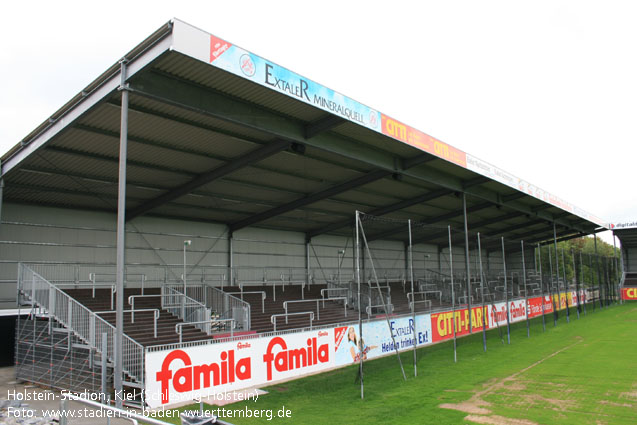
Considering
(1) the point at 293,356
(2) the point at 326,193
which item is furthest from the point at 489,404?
(2) the point at 326,193

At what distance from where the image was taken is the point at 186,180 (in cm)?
1856

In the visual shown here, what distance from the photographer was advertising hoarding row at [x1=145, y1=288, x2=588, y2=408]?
1136 centimetres

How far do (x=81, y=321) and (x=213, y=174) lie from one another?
680 cm

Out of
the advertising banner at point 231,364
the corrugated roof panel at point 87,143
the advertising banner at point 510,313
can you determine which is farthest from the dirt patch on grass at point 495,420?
the advertising banner at point 510,313

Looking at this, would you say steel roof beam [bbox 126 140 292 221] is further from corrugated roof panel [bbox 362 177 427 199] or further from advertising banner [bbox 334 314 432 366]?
corrugated roof panel [bbox 362 177 427 199]

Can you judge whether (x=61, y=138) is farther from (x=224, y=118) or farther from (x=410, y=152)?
(x=410, y=152)

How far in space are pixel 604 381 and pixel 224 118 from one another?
12.5 meters

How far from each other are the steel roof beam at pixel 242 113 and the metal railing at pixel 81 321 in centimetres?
586

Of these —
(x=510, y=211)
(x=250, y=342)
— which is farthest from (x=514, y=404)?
(x=510, y=211)

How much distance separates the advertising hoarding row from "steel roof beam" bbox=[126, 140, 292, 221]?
5.93m

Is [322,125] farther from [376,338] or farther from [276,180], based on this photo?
[376,338]

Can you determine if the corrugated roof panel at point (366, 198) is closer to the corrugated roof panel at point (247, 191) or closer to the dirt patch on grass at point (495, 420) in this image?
the corrugated roof panel at point (247, 191)

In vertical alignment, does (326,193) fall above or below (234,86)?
below

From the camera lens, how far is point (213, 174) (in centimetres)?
1777
